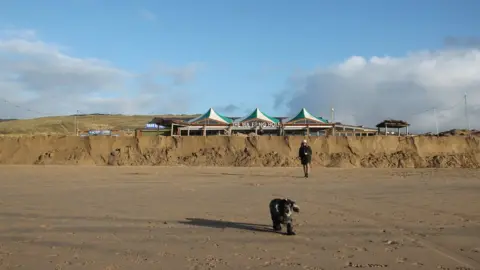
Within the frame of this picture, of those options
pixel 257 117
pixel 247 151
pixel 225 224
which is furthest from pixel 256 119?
pixel 225 224

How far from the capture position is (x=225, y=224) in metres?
8.27

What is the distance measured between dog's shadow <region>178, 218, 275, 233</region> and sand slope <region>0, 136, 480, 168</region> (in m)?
19.1

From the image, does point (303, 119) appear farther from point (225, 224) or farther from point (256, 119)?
point (225, 224)

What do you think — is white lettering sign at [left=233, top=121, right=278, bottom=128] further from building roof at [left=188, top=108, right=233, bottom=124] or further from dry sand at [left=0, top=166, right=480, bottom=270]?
dry sand at [left=0, top=166, right=480, bottom=270]

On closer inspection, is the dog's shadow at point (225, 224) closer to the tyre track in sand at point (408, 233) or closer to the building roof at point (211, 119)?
the tyre track in sand at point (408, 233)

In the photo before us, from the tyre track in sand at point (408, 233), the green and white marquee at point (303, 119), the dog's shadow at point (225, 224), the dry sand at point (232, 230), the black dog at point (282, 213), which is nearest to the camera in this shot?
the tyre track in sand at point (408, 233)

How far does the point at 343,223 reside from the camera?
8.30 metres

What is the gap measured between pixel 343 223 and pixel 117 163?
22452 millimetres

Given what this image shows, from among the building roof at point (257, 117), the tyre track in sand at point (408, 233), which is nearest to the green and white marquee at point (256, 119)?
the building roof at point (257, 117)

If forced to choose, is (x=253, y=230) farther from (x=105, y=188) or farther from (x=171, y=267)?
(x=105, y=188)

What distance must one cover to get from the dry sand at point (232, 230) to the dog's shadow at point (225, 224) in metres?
0.02

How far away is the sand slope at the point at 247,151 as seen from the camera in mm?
27859

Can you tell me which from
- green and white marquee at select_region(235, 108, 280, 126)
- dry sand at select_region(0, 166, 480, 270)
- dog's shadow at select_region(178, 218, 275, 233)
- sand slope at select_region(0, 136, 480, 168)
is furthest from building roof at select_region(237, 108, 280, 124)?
dog's shadow at select_region(178, 218, 275, 233)

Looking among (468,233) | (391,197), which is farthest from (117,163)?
(468,233)
